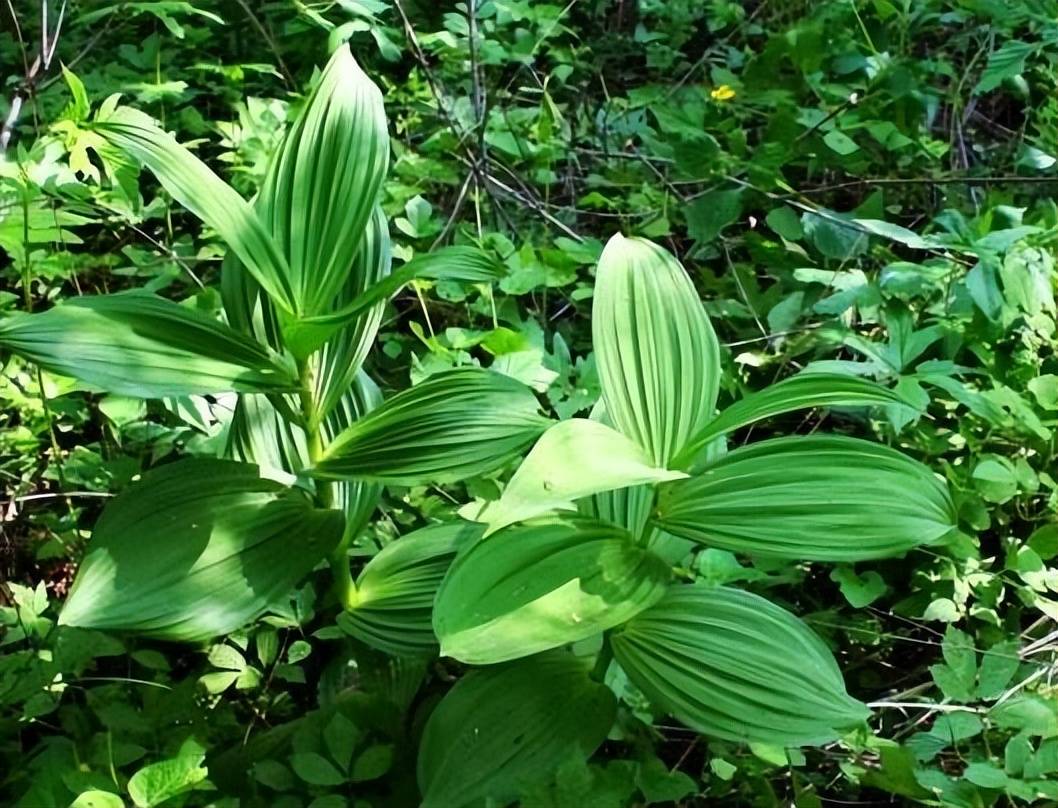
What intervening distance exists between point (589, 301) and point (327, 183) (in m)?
0.75

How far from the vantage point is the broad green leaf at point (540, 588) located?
0.75 m

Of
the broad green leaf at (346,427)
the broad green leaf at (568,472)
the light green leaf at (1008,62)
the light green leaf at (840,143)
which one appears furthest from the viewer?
the light green leaf at (840,143)

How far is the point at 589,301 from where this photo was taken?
5.39ft

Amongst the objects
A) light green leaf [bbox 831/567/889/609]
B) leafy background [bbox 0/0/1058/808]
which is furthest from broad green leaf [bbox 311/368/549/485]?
light green leaf [bbox 831/567/889/609]

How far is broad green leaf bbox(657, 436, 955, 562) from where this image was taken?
30.7 inches

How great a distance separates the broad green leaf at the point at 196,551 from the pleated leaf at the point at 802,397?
40 cm

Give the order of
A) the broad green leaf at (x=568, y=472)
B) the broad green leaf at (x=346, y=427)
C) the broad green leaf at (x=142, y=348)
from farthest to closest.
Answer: the broad green leaf at (x=346, y=427) < the broad green leaf at (x=142, y=348) < the broad green leaf at (x=568, y=472)

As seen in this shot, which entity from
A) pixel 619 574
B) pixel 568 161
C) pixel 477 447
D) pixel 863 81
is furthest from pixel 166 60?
pixel 619 574

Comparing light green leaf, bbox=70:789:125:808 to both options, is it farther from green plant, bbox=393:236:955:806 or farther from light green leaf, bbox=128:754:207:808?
green plant, bbox=393:236:955:806

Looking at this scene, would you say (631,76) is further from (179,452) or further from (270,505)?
(270,505)

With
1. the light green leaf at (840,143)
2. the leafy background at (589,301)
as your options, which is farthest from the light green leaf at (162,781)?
the light green leaf at (840,143)

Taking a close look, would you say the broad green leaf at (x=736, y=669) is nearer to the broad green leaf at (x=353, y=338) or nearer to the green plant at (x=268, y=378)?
the green plant at (x=268, y=378)

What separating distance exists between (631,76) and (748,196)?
74 cm

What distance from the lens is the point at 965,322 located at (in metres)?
1.38
